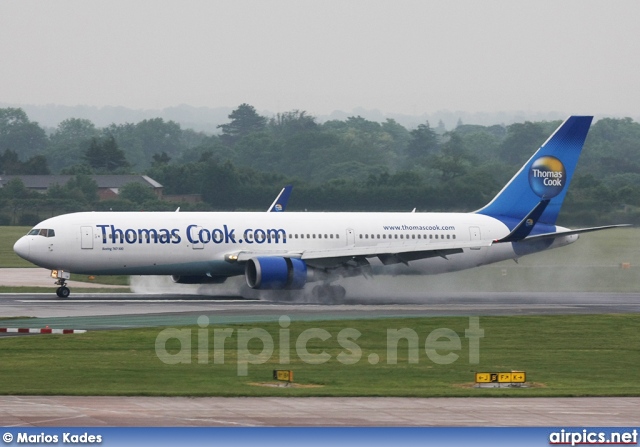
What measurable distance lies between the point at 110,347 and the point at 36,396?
9.72 meters

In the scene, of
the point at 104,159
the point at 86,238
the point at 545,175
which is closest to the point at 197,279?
the point at 86,238

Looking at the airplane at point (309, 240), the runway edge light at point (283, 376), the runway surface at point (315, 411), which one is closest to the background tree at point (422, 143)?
the airplane at point (309, 240)

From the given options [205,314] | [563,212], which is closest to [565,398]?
[205,314]

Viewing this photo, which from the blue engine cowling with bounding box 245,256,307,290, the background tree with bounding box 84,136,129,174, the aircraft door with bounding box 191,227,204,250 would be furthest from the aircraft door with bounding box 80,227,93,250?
the background tree with bounding box 84,136,129,174

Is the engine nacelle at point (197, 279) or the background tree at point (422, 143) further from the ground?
the background tree at point (422, 143)

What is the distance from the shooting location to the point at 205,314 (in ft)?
147

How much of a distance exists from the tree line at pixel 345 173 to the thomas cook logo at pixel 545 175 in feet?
24.6

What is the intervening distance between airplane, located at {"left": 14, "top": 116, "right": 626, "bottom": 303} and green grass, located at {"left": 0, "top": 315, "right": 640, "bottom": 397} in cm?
1147

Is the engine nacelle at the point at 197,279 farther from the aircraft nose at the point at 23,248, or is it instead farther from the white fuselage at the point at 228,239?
the aircraft nose at the point at 23,248

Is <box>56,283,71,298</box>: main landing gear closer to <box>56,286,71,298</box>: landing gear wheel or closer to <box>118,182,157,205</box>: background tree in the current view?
<box>56,286,71,298</box>: landing gear wheel

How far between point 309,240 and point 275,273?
455cm

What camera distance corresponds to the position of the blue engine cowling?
5134 cm

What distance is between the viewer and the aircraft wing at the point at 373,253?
5284cm

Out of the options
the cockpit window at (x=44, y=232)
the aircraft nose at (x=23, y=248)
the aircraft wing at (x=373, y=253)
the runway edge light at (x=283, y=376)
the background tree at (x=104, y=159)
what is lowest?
the runway edge light at (x=283, y=376)
